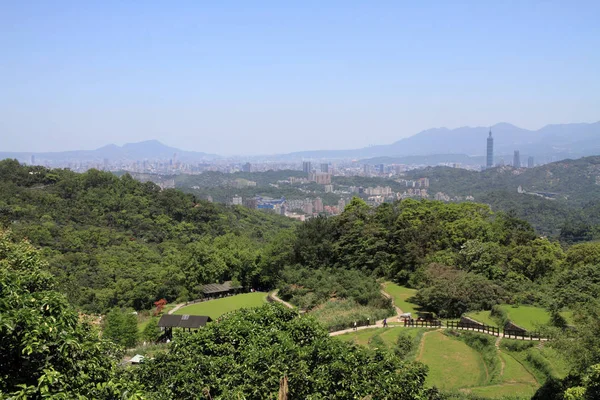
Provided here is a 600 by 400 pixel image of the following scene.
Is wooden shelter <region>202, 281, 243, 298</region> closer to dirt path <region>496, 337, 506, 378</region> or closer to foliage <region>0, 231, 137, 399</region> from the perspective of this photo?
dirt path <region>496, 337, 506, 378</region>

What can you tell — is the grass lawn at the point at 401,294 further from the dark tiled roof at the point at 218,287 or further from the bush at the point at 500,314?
the dark tiled roof at the point at 218,287

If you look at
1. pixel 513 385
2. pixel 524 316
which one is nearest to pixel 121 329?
pixel 513 385

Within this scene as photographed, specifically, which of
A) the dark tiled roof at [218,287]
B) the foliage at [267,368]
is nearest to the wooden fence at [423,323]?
the foliage at [267,368]

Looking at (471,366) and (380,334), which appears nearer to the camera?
(471,366)

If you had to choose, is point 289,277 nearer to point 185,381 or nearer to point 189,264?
point 189,264

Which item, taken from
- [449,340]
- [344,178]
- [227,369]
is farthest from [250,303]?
[344,178]

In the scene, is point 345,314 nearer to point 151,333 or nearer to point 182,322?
point 182,322

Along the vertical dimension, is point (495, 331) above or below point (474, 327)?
above

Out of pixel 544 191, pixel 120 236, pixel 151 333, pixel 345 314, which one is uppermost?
pixel 120 236
